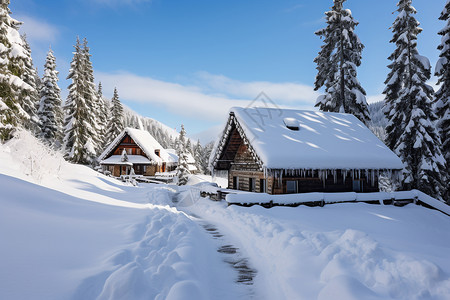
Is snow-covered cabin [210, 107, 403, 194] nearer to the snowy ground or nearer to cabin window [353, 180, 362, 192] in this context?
cabin window [353, 180, 362, 192]

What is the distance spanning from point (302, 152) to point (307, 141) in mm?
1890

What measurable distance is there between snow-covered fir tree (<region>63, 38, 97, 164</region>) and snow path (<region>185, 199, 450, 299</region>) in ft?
93.9

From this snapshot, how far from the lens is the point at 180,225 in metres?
9.35

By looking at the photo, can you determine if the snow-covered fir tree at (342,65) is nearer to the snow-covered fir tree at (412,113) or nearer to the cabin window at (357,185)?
the snow-covered fir tree at (412,113)

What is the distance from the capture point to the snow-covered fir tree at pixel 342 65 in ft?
80.6

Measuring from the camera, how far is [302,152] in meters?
16.0

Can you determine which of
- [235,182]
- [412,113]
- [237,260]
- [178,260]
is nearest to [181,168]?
[235,182]

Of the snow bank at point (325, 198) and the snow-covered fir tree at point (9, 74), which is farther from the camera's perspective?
the snow-covered fir tree at point (9, 74)

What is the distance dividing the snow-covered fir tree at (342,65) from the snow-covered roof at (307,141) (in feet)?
12.2

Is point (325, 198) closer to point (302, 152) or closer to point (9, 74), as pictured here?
point (302, 152)

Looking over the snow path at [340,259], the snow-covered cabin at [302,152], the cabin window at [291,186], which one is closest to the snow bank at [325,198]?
the snow-covered cabin at [302,152]

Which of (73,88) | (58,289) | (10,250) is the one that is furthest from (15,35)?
(58,289)

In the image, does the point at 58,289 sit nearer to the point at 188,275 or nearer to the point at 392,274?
the point at 188,275

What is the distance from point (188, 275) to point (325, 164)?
42.8 ft
